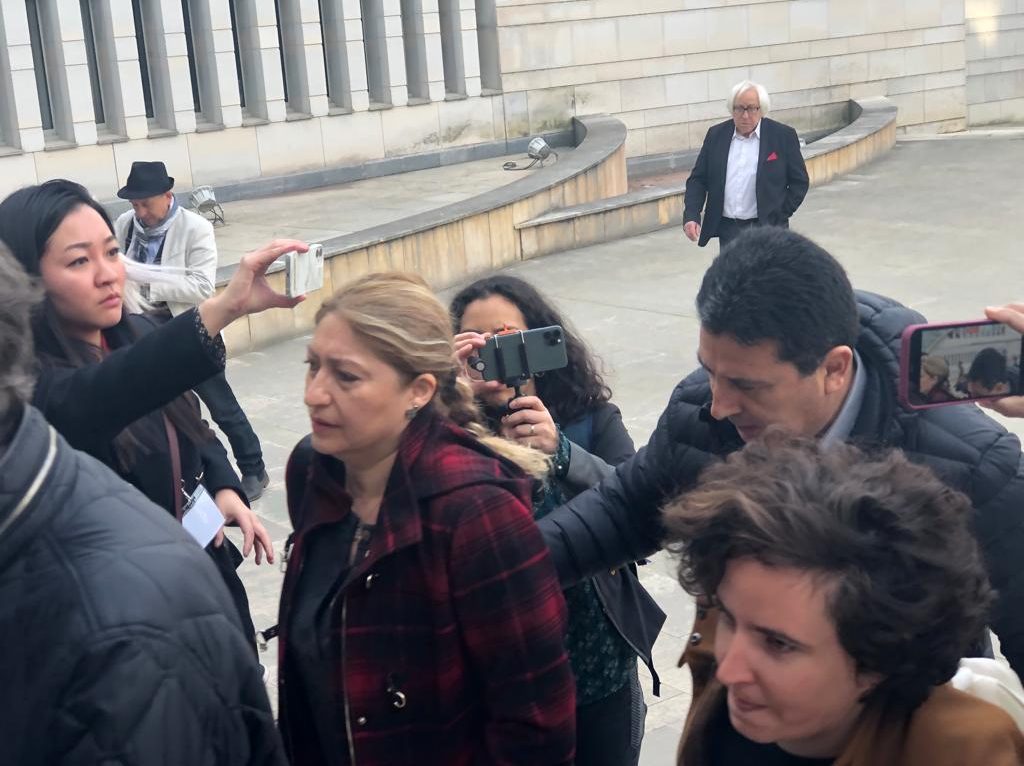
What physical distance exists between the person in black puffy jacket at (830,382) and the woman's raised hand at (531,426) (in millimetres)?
480

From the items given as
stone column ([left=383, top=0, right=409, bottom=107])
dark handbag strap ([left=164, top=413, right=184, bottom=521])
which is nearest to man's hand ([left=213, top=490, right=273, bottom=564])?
dark handbag strap ([left=164, top=413, right=184, bottom=521])

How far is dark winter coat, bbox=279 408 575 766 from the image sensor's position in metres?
2.16

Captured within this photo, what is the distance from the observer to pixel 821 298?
2.15 m

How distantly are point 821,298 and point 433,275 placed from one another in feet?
28.6

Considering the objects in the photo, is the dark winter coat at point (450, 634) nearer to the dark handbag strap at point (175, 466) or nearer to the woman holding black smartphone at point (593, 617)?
the woman holding black smartphone at point (593, 617)

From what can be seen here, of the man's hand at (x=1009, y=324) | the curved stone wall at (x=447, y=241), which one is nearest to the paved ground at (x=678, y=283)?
the curved stone wall at (x=447, y=241)

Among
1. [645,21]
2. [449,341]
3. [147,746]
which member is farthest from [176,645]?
[645,21]

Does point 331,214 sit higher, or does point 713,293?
point 713,293

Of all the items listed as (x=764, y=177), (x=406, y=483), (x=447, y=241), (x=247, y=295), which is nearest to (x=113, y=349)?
(x=247, y=295)

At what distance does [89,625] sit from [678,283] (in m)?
9.13

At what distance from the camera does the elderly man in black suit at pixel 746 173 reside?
29.0 ft

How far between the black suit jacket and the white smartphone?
6.31m

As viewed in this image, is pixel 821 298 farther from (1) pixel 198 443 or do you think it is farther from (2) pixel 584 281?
(2) pixel 584 281

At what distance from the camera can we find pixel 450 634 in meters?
2.17
